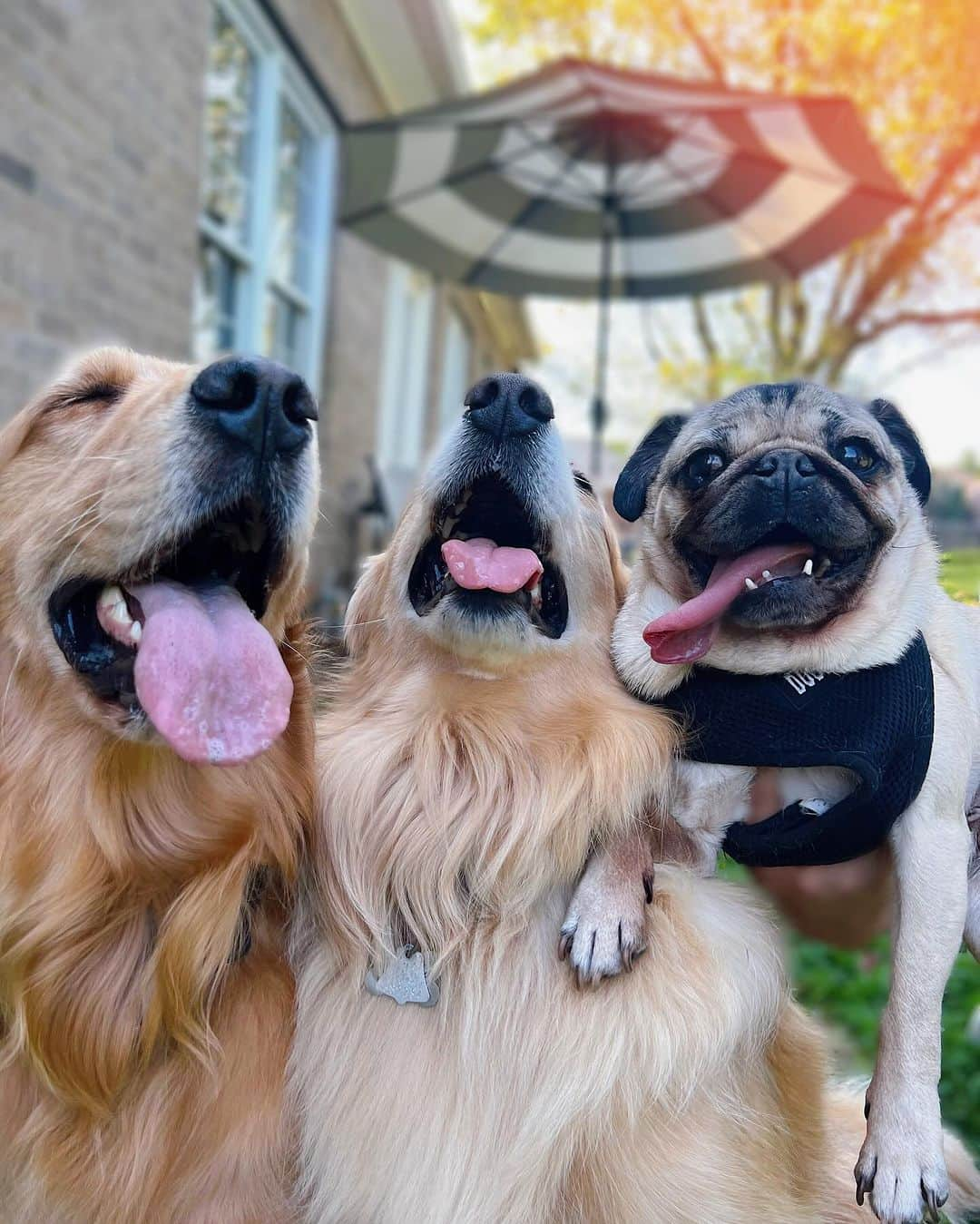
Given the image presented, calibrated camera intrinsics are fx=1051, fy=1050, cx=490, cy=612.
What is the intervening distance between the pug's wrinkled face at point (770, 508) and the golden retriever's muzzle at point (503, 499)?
0.25 metres

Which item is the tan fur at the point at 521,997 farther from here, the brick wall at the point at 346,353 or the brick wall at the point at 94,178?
the brick wall at the point at 346,353

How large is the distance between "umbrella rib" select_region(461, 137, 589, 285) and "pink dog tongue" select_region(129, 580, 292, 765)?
653cm

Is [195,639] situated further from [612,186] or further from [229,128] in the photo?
[229,128]

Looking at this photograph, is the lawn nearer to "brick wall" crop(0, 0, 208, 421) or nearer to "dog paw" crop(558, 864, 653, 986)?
"dog paw" crop(558, 864, 653, 986)

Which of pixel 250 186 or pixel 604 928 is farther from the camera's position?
pixel 250 186

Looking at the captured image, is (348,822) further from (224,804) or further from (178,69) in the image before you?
(178,69)

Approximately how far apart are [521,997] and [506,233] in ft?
22.6

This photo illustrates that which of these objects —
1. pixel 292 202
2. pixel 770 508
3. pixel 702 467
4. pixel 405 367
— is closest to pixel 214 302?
pixel 292 202

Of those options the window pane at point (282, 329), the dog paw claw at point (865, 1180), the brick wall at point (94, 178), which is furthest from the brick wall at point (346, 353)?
the dog paw claw at point (865, 1180)

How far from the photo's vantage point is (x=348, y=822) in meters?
1.96

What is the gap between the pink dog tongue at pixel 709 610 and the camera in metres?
1.85

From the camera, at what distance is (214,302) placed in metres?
7.17

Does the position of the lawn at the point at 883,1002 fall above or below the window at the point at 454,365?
below

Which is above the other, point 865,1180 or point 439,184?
point 439,184
